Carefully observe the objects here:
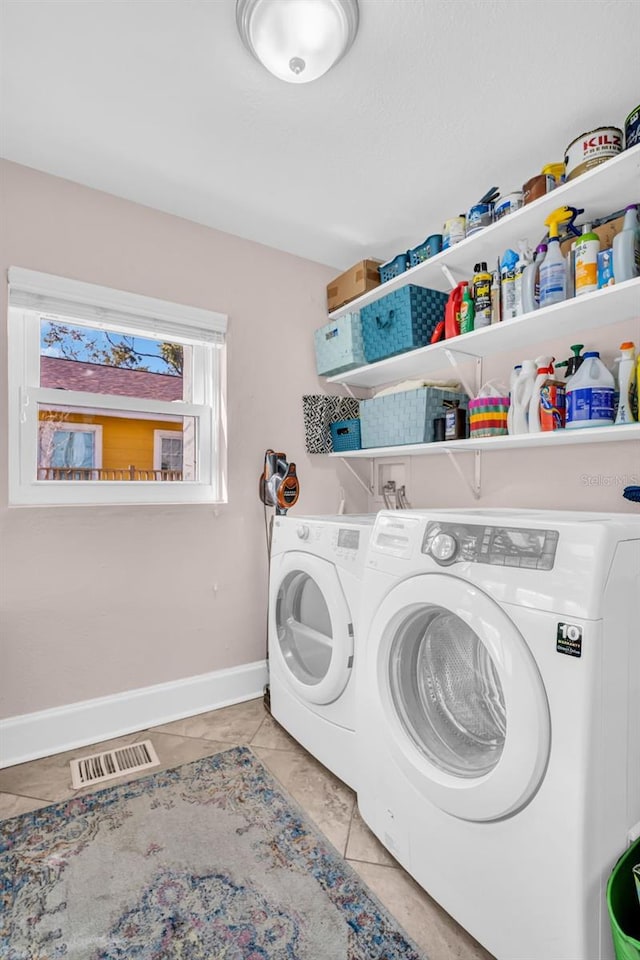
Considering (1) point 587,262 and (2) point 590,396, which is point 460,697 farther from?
(1) point 587,262

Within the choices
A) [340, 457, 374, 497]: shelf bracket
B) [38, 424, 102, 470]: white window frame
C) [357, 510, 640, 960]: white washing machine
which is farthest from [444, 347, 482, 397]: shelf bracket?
[38, 424, 102, 470]: white window frame

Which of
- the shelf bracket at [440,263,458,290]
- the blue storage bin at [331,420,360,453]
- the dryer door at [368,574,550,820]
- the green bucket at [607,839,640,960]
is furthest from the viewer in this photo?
the blue storage bin at [331,420,360,453]

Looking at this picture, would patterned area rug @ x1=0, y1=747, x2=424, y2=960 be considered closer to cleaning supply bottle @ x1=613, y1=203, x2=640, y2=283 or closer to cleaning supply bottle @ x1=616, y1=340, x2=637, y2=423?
cleaning supply bottle @ x1=616, y1=340, x2=637, y2=423

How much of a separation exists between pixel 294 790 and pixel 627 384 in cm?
178

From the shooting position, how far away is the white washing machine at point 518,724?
913 mm

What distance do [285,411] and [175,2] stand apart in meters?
1.62

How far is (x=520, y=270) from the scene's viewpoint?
5.98ft

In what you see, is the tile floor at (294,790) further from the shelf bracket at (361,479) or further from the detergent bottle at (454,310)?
the detergent bottle at (454,310)

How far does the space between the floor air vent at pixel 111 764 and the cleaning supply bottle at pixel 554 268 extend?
2.27 metres

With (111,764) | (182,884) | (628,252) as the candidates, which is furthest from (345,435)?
(182,884)

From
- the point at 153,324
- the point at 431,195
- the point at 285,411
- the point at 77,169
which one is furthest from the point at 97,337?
the point at 431,195

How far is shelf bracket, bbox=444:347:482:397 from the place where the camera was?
7.00 ft

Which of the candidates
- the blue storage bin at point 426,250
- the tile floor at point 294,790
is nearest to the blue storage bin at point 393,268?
the blue storage bin at point 426,250

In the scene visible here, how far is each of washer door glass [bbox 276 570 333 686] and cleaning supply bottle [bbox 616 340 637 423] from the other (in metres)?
1.21
